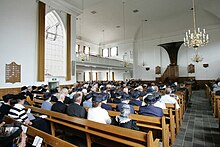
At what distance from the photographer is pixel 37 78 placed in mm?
8633

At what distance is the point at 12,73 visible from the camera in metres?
7.38

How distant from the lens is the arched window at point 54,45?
9929 millimetres

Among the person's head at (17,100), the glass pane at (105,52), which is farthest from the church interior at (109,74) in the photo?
the glass pane at (105,52)

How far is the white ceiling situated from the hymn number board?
23.1 ft

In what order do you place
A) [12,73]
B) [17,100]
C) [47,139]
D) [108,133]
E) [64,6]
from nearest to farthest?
[47,139] → [108,133] → [17,100] → [12,73] → [64,6]

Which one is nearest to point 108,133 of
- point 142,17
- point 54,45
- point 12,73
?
point 12,73

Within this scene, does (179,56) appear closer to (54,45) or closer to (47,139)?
(54,45)

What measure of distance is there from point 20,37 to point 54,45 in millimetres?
2636

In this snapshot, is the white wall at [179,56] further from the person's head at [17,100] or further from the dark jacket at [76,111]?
the person's head at [17,100]

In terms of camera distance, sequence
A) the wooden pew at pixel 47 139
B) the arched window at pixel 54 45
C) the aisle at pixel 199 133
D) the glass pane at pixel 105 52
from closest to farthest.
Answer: the wooden pew at pixel 47 139 → the aisle at pixel 199 133 → the arched window at pixel 54 45 → the glass pane at pixel 105 52

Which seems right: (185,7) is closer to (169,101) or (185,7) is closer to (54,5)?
(54,5)

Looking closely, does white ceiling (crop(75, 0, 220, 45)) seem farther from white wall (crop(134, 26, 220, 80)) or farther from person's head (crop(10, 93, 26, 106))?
person's head (crop(10, 93, 26, 106))

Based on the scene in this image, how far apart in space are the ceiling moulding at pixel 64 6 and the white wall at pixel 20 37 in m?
1.27

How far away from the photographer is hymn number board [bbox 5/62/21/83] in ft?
23.6
